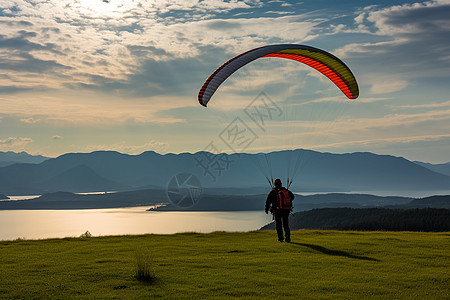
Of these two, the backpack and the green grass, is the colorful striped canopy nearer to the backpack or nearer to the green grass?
the backpack

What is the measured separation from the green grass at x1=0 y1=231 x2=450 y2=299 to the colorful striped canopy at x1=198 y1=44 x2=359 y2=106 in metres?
7.06

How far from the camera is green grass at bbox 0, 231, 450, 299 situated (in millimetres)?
9172

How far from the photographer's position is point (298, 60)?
20438mm

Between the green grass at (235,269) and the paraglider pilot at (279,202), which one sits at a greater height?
the paraglider pilot at (279,202)

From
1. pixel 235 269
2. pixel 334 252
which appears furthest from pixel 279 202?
pixel 235 269

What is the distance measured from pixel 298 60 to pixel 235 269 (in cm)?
1280

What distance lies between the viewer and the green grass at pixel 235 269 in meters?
9.17

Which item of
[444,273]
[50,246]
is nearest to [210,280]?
[444,273]

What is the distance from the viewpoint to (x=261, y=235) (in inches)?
770

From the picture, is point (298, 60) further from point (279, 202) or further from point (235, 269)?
point (235, 269)

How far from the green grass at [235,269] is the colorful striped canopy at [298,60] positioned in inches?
278

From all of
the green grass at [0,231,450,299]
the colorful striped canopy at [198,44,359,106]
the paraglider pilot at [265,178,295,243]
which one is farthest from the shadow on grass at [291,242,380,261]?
the colorful striped canopy at [198,44,359,106]

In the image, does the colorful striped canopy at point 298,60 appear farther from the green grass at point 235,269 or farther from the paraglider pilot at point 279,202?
the green grass at point 235,269

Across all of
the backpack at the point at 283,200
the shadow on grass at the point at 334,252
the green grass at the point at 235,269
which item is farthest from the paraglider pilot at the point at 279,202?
the shadow on grass at the point at 334,252
